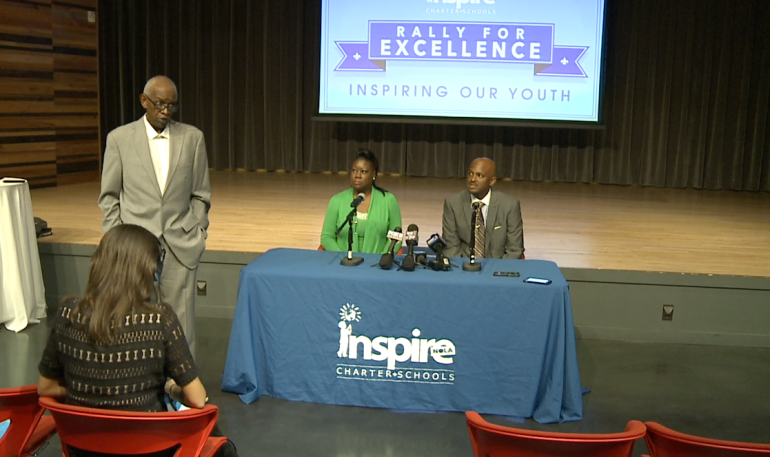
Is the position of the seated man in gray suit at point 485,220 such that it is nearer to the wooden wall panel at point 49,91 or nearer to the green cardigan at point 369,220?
the green cardigan at point 369,220

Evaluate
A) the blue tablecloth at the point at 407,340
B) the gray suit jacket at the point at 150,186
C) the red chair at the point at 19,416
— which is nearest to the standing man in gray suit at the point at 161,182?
the gray suit jacket at the point at 150,186

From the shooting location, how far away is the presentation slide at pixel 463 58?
879 cm

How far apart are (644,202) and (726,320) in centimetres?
355

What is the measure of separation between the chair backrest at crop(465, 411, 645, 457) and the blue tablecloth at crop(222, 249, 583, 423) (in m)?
1.52

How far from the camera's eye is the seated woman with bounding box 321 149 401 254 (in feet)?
14.2

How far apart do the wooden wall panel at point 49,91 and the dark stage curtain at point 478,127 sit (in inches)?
39.2

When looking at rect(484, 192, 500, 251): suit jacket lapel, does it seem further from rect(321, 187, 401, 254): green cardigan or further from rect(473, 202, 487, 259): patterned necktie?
rect(321, 187, 401, 254): green cardigan

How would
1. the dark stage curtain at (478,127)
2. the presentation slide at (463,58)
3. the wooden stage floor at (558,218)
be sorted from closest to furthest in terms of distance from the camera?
1. the wooden stage floor at (558,218)
2. the presentation slide at (463,58)
3. the dark stage curtain at (478,127)

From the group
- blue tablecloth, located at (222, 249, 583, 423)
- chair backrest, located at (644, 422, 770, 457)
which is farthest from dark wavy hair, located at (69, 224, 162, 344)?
blue tablecloth, located at (222, 249, 583, 423)

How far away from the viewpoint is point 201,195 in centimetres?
376

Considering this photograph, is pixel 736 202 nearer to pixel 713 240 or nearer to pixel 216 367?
pixel 713 240

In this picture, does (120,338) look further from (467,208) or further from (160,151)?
(467,208)

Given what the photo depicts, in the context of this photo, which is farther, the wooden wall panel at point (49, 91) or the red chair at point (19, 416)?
the wooden wall panel at point (49, 91)

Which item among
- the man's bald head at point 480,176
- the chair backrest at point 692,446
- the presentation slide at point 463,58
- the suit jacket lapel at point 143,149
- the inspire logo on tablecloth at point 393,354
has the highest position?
the presentation slide at point 463,58
